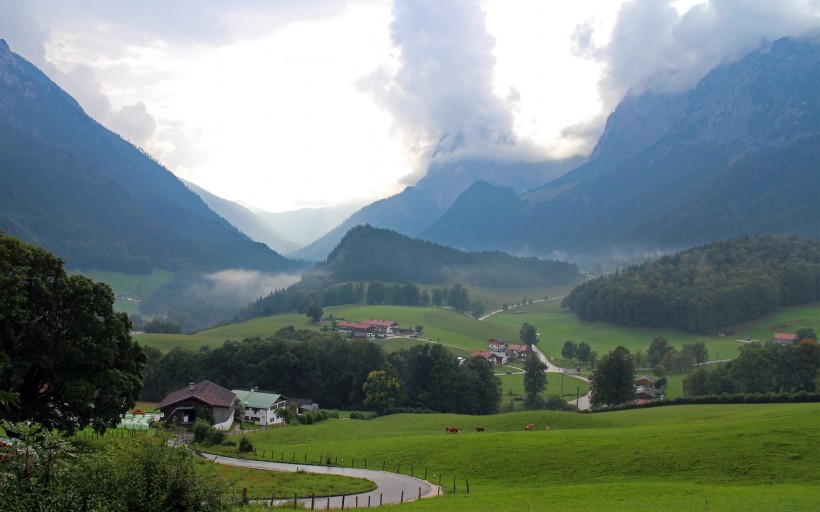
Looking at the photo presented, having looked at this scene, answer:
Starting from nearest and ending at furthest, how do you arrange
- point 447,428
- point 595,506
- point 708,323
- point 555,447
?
point 595,506 → point 555,447 → point 447,428 → point 708,323

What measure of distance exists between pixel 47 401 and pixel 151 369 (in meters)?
71.4

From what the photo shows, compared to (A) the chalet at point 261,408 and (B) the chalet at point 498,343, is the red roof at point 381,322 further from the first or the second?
(A) the chalet at point 261,408

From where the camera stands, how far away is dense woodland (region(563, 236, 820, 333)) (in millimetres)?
163750

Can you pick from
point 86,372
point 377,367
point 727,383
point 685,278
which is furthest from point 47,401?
point 685,278

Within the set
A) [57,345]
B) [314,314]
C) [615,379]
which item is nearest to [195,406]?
[57,345]

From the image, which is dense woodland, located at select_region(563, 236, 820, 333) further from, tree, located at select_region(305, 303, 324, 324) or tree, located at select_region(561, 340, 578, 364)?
tree, located at select_region(305, 303, 324, 324)

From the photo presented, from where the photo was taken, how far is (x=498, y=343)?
160m

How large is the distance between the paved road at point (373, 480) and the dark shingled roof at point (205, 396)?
2381 centimetres

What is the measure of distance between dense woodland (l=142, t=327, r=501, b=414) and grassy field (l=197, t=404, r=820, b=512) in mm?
43368

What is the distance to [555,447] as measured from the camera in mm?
41812

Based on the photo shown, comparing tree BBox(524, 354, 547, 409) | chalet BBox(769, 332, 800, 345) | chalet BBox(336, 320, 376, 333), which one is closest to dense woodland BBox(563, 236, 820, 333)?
chalet BBox(769, 332, 800, 345)

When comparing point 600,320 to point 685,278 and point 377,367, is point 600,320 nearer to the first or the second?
point 685,278

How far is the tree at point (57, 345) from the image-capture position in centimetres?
3200

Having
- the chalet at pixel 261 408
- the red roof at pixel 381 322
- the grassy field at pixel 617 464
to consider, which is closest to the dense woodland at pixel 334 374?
the chalet at pixel 261 408
